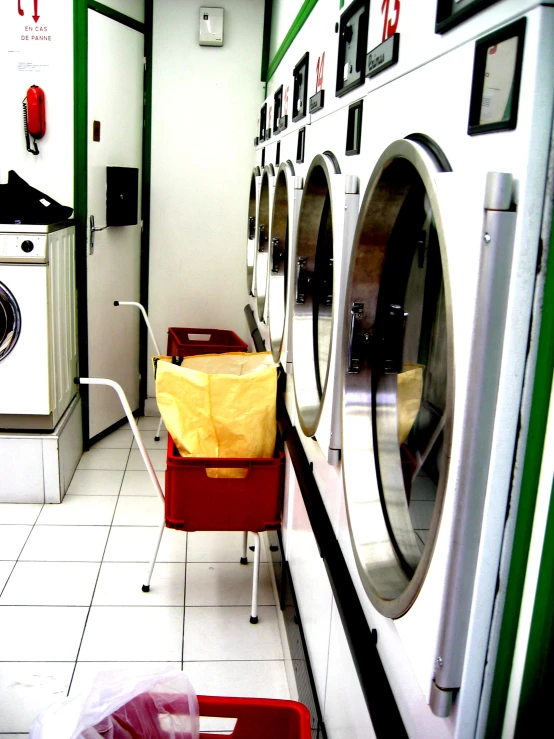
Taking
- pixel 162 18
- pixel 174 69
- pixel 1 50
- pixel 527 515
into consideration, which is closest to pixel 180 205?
pixel 174 69

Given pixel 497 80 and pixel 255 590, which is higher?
pixel 497 80

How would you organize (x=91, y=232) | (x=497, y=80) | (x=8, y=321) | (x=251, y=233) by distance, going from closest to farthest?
1. (x=497, y=80)
2. (x=8, y=321)
3. (x=91, y=232)
4. (x=251, y=233)

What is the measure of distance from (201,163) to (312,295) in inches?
115

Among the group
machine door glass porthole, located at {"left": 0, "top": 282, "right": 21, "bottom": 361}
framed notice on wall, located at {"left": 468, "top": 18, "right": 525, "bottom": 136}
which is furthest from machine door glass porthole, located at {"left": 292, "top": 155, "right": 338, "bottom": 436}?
machine door glass porthole, located at {"left": 0, "top": 282, "right": 21, "bottom": 361}

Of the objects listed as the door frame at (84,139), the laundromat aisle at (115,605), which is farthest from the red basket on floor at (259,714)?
the door frame at (84,139)

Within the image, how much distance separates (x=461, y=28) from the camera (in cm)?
109

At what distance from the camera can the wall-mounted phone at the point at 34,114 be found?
4.10 meters

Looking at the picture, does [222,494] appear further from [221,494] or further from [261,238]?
[261,238]

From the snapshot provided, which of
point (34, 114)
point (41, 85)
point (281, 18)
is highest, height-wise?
point (281, 18)

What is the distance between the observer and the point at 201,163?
17.3 feet

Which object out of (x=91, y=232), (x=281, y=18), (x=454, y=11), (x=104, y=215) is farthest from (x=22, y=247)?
(x=454, y=11)

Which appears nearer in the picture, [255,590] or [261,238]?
[255,590]

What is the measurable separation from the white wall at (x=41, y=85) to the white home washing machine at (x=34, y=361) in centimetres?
39

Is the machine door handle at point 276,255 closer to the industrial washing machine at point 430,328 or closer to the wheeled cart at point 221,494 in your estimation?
the wheeled cart at point 221,494
